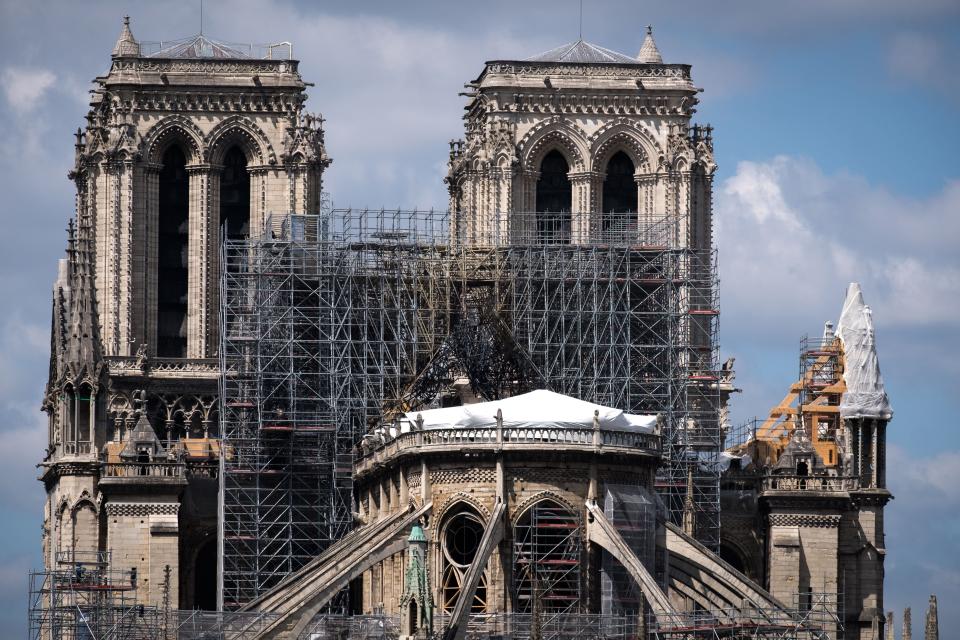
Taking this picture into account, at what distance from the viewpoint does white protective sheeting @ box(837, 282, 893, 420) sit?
142375 millimetres

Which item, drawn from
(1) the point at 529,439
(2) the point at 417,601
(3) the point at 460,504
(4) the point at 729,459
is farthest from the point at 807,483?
(2) the point at 417,601

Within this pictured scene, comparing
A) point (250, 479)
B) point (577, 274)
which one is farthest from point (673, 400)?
point (250, 479)

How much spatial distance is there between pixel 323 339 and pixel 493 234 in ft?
35.3

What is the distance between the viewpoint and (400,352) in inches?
5285

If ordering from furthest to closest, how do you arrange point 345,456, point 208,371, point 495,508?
point 208,371 < point 345,456 < point 495,508

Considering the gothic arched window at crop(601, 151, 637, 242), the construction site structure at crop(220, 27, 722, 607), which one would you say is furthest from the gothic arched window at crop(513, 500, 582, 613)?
the gothic arched window at crop(601, 151, 637, 242)

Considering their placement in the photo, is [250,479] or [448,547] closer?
[448,547]

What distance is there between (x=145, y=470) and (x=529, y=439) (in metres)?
22.9

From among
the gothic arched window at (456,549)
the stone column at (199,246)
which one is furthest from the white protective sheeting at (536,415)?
the stone column at (199,246)

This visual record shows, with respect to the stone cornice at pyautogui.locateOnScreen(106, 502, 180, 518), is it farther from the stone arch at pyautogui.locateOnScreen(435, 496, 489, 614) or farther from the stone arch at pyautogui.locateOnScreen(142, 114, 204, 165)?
the stone arch at pyautogui.locateOnScreen(435, 496, 489, 614)

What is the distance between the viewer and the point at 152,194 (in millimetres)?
145250

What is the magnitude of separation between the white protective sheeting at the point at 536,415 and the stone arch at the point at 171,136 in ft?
93.3

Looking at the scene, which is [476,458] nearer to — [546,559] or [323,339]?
[546,559]

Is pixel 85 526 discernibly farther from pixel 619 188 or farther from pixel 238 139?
pixel 619 188
